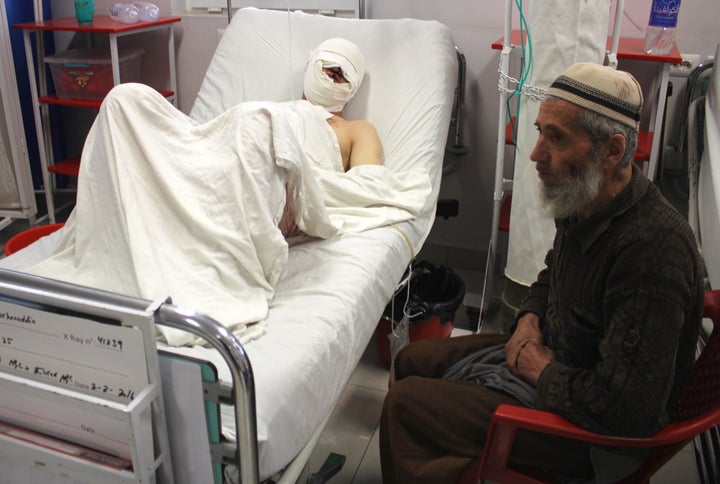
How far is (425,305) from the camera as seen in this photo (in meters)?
2.24

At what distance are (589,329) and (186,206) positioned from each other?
932 mm

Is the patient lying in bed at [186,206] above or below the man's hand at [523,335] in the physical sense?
above

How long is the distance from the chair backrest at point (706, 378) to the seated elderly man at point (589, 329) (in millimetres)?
48

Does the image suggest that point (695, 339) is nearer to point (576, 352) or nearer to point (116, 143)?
point (576, 352)

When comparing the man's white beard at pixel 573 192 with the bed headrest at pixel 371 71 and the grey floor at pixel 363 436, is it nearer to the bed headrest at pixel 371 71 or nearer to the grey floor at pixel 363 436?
the grey floor at pixel 363 436

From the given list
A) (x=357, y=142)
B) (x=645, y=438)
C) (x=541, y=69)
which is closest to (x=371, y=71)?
(x=357, y=142)

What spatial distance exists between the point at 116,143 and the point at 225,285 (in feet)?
1.36

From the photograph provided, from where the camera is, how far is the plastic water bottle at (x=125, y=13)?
2.98m

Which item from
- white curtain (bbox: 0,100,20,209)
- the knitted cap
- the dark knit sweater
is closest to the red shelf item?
white curtain (bbox: 0,100,20,209)

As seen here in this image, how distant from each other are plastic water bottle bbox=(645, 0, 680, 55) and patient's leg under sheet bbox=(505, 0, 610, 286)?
424 millimetres

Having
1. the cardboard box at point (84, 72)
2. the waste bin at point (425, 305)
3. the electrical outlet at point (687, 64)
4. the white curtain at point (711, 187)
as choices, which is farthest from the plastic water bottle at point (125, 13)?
the white curtain at point (711, 187)

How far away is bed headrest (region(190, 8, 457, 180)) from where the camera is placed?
8.02ft

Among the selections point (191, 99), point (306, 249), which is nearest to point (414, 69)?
point (306, 249)

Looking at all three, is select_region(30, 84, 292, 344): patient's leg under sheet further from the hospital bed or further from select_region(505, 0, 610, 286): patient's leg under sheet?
select_region(505, 0, 610, 286): patient's leg under sheet
